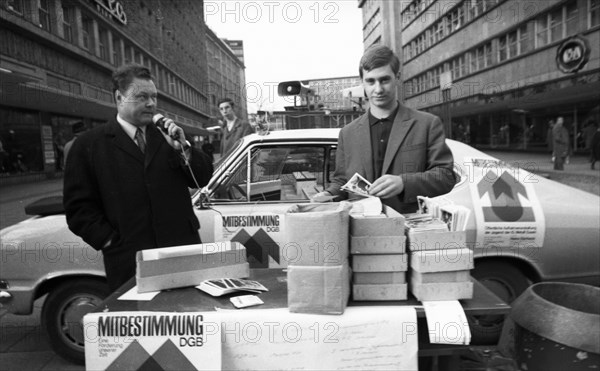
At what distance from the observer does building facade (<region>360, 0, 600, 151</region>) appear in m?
18.8

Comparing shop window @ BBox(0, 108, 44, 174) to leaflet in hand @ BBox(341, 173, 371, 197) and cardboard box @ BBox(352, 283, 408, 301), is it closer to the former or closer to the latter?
leaflet in hand @ BBox(341, 173, 371, 197)

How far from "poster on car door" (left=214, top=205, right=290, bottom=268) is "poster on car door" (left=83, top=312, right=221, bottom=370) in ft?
5.95

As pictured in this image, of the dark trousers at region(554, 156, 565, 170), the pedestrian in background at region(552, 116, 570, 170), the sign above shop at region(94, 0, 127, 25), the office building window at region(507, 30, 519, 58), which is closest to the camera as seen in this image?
the pedestrian in background at region(552, 116, 570, 170)

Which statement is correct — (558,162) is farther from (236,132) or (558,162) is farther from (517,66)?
(236,132)

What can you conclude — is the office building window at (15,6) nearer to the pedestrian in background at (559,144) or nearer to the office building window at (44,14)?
the office building window at (44,14)

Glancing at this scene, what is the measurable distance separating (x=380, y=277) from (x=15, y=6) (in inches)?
773

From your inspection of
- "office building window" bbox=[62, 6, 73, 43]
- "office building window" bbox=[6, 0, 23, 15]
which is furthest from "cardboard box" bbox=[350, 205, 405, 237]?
"office building window" bbox=[62, 6, 73, 43]

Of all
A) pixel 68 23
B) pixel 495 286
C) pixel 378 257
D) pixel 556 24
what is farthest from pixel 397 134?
pixel 68 23

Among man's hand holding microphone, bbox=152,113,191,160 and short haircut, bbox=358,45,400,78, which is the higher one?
short haircut, bbox=358,45,400,78

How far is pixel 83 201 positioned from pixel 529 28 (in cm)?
2597

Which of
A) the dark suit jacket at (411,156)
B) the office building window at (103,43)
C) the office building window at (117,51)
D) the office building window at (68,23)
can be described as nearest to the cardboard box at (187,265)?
the dark suit jacket at (411,156)

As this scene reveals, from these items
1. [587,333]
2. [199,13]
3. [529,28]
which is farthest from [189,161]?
[199,13]

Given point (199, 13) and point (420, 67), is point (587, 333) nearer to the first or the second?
point (420, 67)

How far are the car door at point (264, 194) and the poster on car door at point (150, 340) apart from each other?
1.78m
